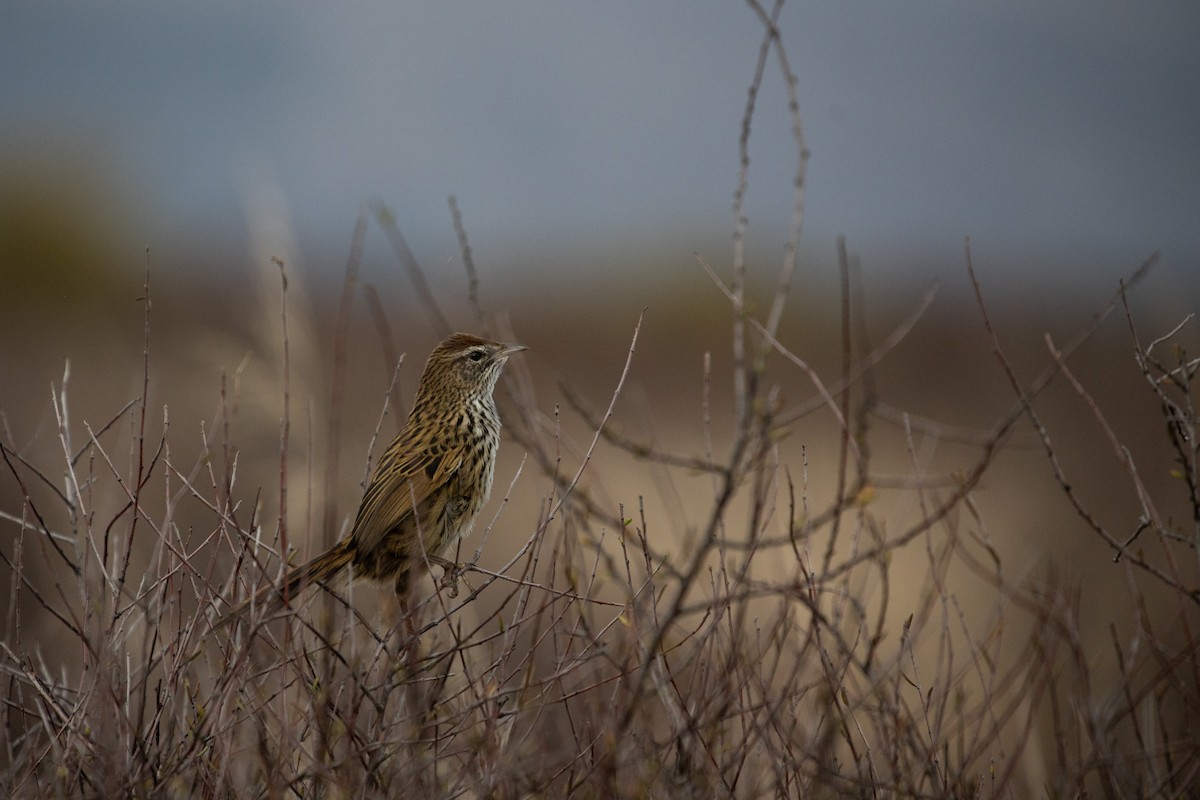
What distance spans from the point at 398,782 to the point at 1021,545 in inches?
370

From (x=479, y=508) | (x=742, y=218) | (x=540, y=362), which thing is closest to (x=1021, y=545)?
(x=540, y=362)

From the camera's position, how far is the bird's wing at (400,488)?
3.64 metres

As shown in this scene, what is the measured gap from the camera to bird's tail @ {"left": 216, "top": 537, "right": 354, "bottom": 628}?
276 cm

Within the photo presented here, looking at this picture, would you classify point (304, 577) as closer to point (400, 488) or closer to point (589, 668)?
point (400, 488)

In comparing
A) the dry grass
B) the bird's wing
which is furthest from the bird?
the dry grass

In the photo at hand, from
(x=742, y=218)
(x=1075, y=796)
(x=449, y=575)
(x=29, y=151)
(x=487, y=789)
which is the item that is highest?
(x=29, y=151)

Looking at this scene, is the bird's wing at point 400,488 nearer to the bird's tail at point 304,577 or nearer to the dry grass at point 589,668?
the bird's tail at point 304,577

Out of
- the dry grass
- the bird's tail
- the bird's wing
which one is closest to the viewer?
the dry grass

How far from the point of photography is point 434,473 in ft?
12.8

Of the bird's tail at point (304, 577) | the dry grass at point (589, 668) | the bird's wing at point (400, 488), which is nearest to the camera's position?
the dry grass at point (589, 668)

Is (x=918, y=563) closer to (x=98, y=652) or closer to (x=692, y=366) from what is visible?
(x=692, y=366)

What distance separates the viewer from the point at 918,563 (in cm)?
1189

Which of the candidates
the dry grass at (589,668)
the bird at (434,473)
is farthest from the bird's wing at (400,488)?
the dry grass at (589,668)

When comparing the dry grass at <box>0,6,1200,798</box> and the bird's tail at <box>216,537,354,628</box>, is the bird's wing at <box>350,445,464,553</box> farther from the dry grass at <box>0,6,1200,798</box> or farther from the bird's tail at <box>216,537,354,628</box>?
the dry grass at <box>0,6,1200,798</box>
